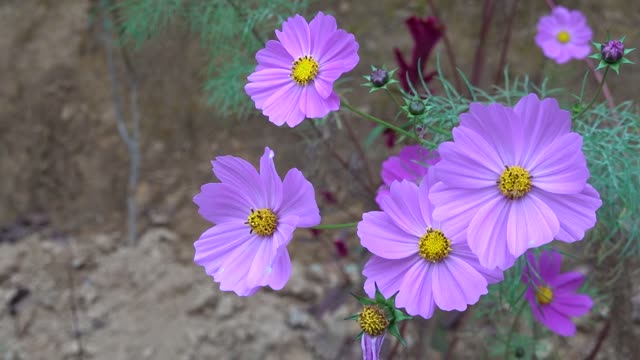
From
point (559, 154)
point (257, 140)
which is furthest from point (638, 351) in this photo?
point (257, 140)

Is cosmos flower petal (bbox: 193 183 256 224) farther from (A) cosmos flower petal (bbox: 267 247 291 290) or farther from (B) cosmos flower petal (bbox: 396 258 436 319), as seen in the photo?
(B) cosmos flower petal (bbox: 396 258 436 319)

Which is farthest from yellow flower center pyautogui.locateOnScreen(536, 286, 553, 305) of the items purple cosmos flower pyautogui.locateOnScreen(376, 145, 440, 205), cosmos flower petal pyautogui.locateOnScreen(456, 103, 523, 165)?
cosmos flower petal pyautogui.locateOnScreen(456, 103, 523, 165)

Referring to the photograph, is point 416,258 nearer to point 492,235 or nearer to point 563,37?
point 492,235

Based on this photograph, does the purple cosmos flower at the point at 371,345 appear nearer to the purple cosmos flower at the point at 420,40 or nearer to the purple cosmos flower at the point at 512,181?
the purple cosmos flower at the point at 512,181

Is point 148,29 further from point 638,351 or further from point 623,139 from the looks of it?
point 638,351

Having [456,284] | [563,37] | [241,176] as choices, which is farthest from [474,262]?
[563,37]

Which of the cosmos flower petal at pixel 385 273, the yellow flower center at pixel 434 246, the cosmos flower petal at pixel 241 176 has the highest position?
the cosmos flower petal at pixel 241 176

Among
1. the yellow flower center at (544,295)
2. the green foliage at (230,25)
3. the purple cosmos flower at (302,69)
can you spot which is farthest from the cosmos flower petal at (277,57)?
the yellow flower center at (544,295)
